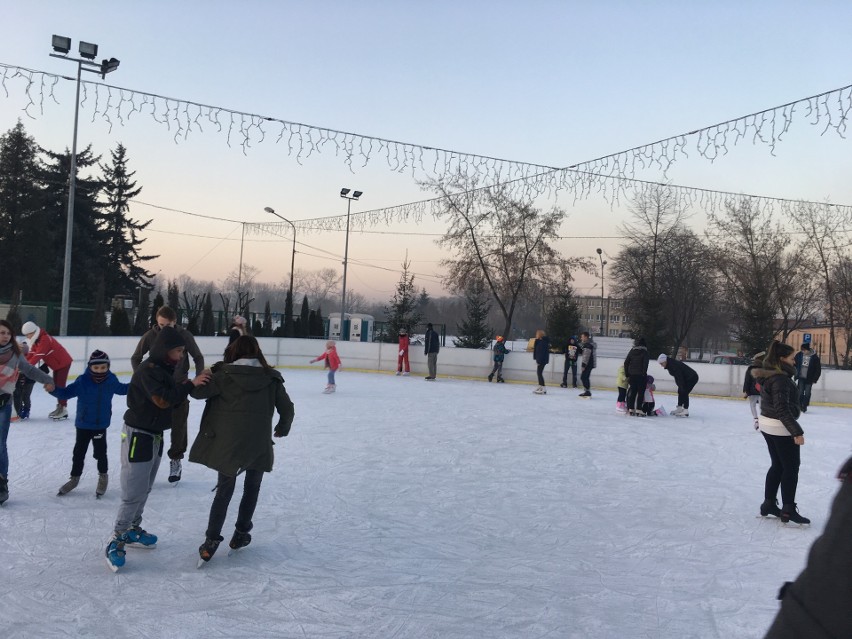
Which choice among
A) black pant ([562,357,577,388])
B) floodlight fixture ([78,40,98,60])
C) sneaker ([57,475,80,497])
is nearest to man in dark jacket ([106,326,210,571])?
sneaker ([57,475,80,497])

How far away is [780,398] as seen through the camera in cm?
602

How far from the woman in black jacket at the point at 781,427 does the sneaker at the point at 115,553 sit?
16.6 feet

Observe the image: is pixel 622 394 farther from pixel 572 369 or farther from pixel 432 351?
pixel 432 351

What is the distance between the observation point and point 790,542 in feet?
18.7

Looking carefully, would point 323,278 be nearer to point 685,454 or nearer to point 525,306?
point 525,306

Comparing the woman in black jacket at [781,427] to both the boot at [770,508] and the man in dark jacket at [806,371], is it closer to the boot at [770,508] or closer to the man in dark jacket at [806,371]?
the boot at [770,508]

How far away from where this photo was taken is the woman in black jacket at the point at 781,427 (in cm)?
600

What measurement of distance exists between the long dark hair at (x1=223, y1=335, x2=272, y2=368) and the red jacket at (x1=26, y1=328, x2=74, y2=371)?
5.58 metres

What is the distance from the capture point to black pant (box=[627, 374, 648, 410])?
45.6 ft

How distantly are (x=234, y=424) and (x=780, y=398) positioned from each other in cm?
444

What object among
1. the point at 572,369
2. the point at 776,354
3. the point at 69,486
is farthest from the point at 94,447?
the point at 572,369

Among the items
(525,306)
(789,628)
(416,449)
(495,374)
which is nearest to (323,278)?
(525,306)

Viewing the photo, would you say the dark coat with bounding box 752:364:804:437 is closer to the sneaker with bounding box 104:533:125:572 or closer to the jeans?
the sneaker with bounding box 104:533:125:572

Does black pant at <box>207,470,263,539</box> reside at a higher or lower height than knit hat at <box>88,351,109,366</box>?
lower
